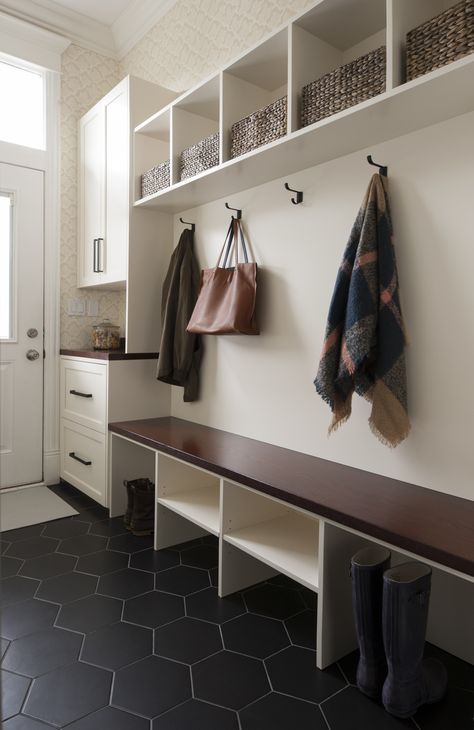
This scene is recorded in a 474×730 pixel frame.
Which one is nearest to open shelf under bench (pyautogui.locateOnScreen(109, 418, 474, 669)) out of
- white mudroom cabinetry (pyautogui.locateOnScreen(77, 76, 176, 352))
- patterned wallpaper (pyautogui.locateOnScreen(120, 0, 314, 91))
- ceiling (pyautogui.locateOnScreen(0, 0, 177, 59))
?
white mudroom cabinetry (pyautogui.locateOnScreen(77, 76, 176, 352))

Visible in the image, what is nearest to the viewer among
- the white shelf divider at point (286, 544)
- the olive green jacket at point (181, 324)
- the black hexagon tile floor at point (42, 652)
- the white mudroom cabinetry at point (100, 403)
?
the black hexagon tile floor at point (42, 652)

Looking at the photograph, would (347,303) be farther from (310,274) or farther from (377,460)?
(377,460)

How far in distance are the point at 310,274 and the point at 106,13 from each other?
2.49 meters

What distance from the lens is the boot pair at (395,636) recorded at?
4.47ft

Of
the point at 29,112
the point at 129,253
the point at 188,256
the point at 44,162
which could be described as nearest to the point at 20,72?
the point at 29,112

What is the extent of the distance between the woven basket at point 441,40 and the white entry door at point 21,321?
2.51m

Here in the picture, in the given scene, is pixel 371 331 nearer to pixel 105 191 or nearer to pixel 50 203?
pixel 105 191

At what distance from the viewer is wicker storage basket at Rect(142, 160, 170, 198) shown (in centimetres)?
254

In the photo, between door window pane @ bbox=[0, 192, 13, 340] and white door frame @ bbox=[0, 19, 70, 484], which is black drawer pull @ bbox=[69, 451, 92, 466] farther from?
door window pane @ bbox=[0, 192, 13, 340]

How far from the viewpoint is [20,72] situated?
3.19m

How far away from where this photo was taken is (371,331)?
1622 mm

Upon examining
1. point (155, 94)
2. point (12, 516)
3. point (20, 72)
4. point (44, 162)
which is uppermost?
point (20, 72)

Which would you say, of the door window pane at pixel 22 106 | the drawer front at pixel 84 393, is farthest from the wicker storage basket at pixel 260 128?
the door window pane at pixel 22 106

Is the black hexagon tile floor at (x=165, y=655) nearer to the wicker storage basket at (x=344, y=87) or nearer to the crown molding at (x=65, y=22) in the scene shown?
the wicker storage basket at (x=344, y=87)
